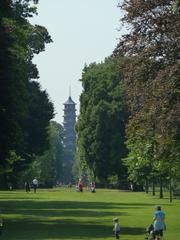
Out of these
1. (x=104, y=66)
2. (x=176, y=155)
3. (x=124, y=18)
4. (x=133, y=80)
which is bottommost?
(x=176, y=155)

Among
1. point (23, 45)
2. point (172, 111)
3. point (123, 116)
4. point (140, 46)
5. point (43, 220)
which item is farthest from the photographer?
point (123, 116)

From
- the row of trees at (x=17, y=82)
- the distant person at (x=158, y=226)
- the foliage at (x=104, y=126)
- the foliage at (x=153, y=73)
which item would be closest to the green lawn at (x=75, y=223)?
the distant person at (x=158, y=226)

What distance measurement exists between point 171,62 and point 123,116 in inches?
2705

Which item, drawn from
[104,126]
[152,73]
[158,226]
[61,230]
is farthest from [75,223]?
[104,126]

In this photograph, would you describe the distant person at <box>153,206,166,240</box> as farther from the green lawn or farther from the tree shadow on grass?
the tree shadow on grass

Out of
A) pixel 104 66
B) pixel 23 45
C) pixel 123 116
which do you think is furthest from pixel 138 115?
pixel 104 66

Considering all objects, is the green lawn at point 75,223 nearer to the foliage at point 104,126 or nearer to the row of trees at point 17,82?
the row of trees at point 17,82

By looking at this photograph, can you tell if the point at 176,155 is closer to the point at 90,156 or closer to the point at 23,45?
the point at 23,45

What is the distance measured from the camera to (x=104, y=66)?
11419cm

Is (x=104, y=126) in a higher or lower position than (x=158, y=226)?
higher

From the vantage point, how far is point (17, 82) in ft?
148

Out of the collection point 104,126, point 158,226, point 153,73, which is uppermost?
point 104,126

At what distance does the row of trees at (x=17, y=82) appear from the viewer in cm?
3828

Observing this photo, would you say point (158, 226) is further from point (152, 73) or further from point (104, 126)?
point (104, 126)
